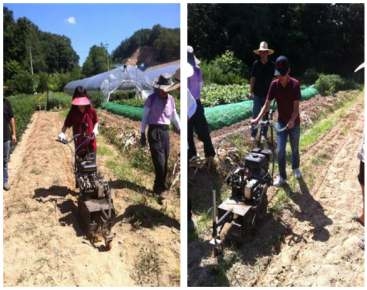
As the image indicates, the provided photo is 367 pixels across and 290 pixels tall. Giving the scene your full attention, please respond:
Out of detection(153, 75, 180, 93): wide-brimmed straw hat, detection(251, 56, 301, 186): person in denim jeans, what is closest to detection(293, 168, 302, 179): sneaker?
detection(251, 56, 301, 186): person in denim jeans

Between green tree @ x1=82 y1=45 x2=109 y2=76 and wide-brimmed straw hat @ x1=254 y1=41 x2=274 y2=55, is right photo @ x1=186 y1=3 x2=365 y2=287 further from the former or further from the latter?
green tree @ x1=82 y1=45 x2=109 y2=76

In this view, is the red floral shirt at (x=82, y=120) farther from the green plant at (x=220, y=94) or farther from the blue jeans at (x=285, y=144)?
the blue jeans at (x=285, y=144)

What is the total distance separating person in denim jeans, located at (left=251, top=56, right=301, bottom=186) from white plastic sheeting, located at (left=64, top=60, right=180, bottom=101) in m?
0.67

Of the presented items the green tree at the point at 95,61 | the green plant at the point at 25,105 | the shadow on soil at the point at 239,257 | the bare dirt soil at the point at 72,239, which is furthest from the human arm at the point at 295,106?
the green plant at the point at 25,105

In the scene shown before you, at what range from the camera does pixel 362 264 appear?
2.55m

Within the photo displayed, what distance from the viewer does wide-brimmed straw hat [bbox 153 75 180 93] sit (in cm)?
284

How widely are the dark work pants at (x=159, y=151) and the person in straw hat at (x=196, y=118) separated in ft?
0.71

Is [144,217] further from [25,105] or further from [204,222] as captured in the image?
[25,105]

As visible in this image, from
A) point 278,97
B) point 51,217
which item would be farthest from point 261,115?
point 51,217

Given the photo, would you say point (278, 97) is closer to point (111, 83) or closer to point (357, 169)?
point (357, 169)

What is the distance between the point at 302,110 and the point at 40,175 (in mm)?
2326

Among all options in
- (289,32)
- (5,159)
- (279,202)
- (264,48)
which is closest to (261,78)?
(264,48)

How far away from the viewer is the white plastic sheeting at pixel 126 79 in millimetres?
2961

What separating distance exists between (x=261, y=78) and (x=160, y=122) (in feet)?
2.57
